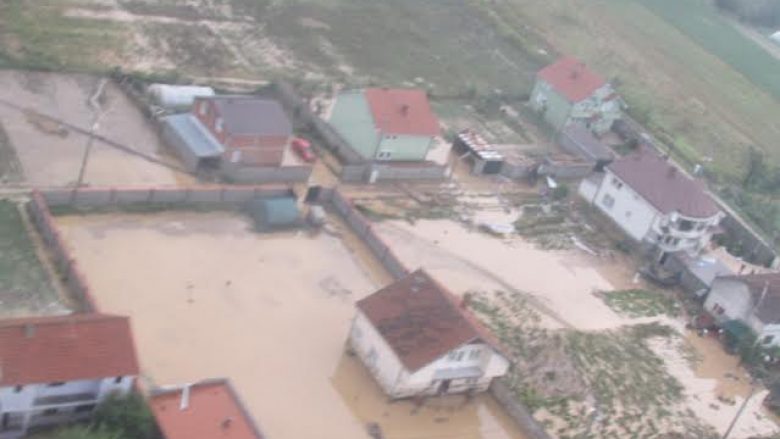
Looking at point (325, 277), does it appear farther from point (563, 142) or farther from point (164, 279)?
point (563, 142)

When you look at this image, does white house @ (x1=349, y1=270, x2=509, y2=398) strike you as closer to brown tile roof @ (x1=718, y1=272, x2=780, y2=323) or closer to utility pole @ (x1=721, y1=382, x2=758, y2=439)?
utility pole @ (x1=721, y1=382, x2=758, y2=439)

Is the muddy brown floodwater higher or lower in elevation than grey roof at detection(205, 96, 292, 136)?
lower

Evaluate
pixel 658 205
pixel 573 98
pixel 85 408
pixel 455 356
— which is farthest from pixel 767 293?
pixel 85 408

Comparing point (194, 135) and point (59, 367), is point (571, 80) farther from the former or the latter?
point (59, 367)

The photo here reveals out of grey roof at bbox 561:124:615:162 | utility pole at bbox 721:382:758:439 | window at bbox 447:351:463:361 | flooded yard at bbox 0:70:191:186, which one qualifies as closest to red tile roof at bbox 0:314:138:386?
window at bbox 447:351:463:361

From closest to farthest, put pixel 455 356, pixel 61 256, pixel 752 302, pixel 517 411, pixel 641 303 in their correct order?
pixel 455 356
pixel 517 411
pixel 61 256
pixel 752 302
pixel 641 303

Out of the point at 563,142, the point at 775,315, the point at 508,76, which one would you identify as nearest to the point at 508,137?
the point at 563,142
